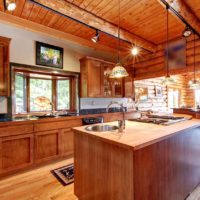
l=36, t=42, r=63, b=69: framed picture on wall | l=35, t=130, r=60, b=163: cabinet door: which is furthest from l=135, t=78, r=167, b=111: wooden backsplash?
l=35, t=130, r=60, b=163: cabinet door

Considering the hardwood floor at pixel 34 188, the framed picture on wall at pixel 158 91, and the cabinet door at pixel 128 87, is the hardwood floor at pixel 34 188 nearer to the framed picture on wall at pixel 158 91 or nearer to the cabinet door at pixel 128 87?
the cabinet door at pixel 128 87

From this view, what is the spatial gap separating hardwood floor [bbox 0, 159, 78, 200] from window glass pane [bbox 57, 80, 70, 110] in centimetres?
173

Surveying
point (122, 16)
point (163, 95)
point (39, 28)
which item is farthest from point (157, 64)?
point (39, 28)

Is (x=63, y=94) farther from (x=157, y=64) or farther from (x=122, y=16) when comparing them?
(x=157, y=64)

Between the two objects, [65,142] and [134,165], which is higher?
[134,165]

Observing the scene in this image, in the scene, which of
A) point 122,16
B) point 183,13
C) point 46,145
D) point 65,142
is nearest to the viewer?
point 183,13

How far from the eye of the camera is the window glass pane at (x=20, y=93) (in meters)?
3.23

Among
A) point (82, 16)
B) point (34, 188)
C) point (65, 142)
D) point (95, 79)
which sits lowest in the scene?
point (34, 188)

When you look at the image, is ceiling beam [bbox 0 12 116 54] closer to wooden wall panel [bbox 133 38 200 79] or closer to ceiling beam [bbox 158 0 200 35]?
wooden wall panel [bbox 133 38 200 79]

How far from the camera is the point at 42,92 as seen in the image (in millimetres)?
3719

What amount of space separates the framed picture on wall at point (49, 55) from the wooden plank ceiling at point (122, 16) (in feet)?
1.70

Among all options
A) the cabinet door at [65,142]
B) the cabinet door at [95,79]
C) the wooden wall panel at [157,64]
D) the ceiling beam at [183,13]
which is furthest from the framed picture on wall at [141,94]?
the cabinet door at [65,142]

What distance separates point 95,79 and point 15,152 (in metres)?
2.45

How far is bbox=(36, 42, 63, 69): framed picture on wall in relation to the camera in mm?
3404
